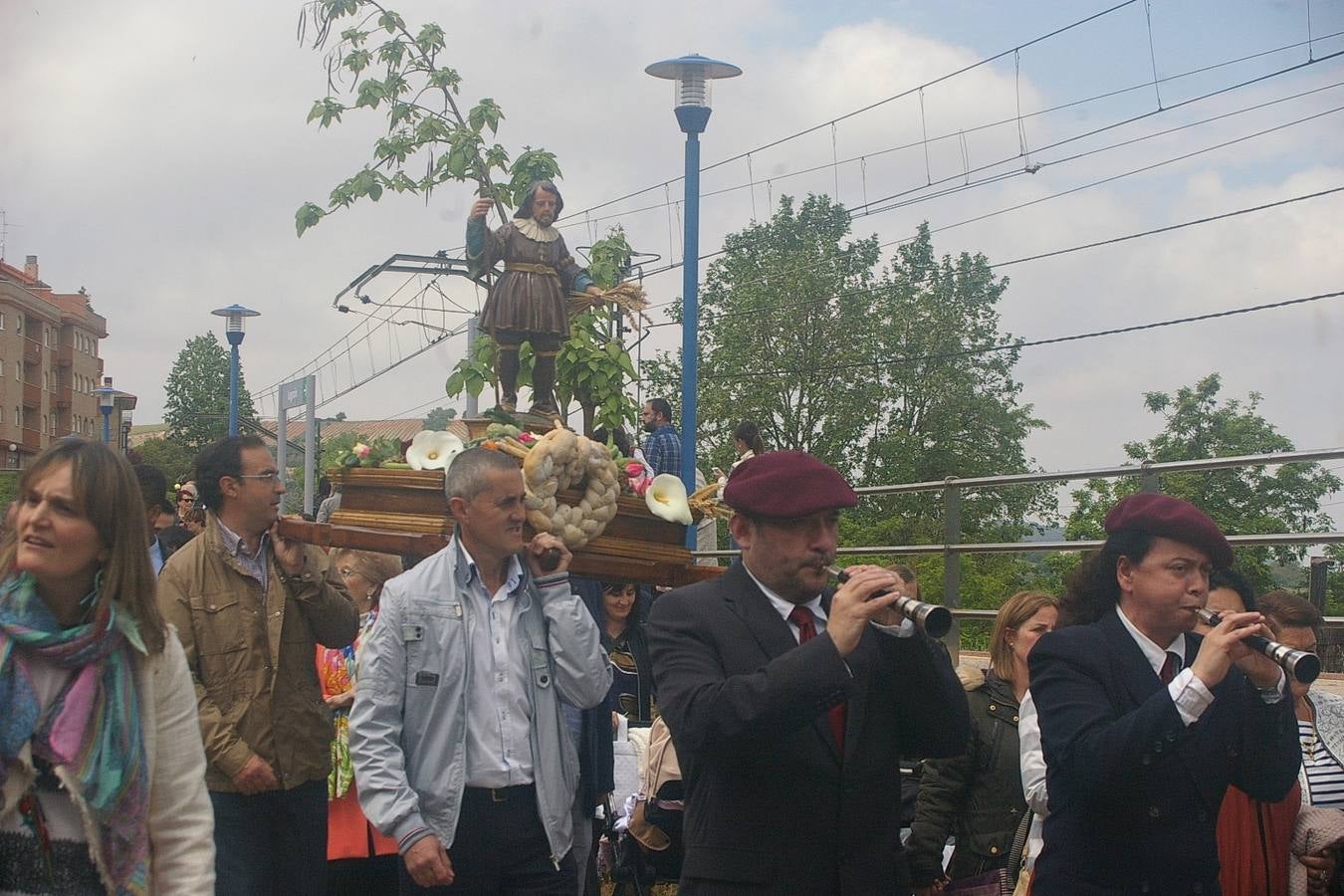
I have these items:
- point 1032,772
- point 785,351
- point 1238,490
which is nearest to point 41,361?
point 785,351

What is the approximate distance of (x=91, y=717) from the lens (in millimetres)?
2969

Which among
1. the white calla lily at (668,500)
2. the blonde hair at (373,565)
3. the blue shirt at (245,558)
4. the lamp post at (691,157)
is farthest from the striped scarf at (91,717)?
the lamp post at (691,157)

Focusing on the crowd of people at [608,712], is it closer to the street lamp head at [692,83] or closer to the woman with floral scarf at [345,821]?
the woman with floral scarf at [345,821]

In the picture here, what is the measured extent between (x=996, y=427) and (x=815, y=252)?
7088mm

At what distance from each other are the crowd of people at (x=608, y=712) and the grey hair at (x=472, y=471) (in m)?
0.01

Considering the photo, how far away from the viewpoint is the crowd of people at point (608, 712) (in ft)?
10.1

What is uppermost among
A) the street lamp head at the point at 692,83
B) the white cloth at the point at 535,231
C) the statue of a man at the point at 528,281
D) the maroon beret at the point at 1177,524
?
the street lamp head at the point at 692,83

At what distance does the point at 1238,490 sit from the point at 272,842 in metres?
13.7

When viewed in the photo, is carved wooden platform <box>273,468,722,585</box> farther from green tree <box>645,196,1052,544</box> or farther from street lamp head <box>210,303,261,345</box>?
green tree <box>645,196,1052,544</box>

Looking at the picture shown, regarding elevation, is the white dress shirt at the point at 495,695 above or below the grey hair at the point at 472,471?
below

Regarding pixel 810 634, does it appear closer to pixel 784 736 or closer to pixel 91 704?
pixel 784 736

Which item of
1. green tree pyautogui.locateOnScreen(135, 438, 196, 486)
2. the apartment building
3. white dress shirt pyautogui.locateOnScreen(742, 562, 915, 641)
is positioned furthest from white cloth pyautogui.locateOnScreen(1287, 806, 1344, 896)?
the apartment building

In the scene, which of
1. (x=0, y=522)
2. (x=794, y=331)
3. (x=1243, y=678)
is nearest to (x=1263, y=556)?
(x=1243, y=678)

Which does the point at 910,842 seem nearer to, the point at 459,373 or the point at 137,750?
the point at 137,750
